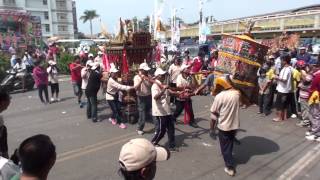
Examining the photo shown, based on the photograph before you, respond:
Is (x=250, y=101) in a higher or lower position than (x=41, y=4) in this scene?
lower

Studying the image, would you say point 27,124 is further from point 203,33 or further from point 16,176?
point 203,33

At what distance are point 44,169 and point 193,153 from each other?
4.79m

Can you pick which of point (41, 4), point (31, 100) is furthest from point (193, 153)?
point (41, 4)

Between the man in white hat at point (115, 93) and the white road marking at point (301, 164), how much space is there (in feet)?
14.7

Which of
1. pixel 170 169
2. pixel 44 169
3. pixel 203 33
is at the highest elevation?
pixel 203 33

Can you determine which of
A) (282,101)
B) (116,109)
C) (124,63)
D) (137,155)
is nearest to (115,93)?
(116,109)

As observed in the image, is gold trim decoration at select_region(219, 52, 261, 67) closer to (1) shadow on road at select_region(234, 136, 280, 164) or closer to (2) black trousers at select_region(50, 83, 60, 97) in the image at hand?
(1) shadow on road at select_region(234, 136, 280, 164)

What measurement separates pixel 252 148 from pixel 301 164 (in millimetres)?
1152

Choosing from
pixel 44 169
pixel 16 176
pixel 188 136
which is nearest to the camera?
pixel 44 169

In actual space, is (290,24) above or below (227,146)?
above

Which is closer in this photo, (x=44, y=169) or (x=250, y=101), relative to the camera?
(x=44, y=169)

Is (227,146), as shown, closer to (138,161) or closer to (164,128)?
(164,128)

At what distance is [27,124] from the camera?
9805mm

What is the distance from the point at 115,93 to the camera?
9133mm
